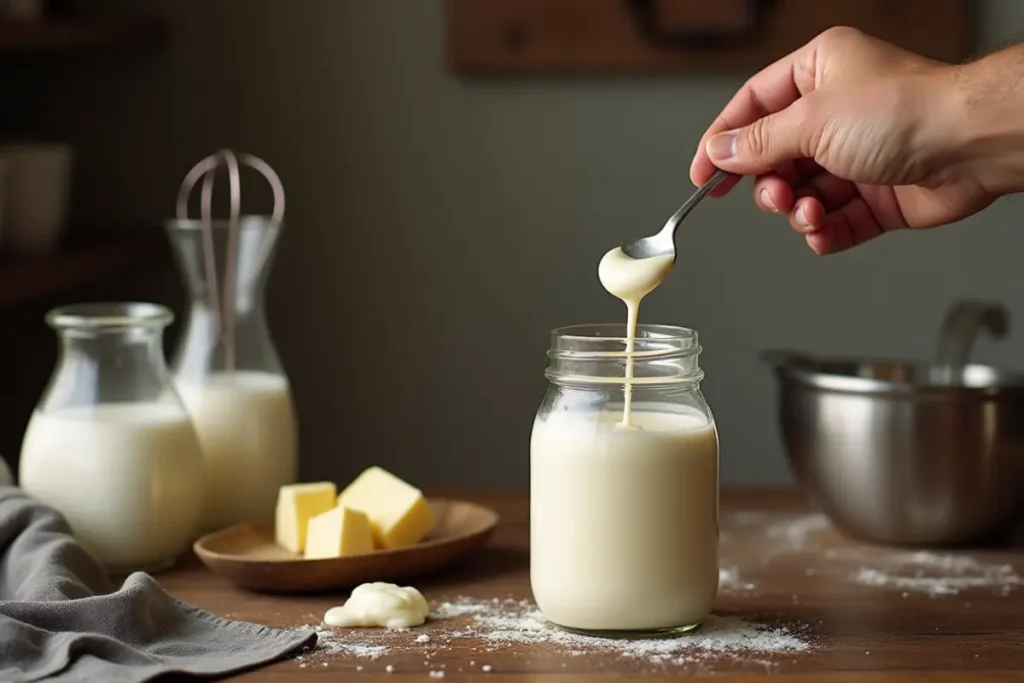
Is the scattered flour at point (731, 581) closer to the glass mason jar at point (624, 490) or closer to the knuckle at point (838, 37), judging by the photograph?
the glass mason jar at point (624, 490)

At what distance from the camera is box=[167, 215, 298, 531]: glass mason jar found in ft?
5.36

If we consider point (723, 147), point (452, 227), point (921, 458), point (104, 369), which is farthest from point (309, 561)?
point (452, 227)

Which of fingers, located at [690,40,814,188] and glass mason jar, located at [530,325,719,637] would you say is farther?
fingers, located at [690,40,814,188]

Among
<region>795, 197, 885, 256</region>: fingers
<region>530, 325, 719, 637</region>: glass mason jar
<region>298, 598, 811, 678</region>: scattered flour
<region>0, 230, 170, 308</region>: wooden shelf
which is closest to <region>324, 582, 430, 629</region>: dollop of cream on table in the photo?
<region>298, 598, 811, 678</region>: scattered flour

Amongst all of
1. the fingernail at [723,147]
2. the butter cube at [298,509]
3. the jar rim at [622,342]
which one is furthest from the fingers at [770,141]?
the butter cube at [298,509]

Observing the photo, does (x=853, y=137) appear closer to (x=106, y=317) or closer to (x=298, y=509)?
(x=298, y=509)

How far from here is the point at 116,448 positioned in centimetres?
148

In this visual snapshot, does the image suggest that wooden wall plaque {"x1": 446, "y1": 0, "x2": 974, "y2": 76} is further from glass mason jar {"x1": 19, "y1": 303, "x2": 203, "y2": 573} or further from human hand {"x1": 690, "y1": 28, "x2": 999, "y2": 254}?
glass mason jar {"x1": 19, "y1": 303, "x2": 203, "y2": 573}

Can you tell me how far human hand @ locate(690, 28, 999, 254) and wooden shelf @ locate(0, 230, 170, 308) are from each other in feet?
3.07

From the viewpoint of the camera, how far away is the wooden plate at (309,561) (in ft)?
4.47

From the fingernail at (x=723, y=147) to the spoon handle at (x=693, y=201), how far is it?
0.02 meters

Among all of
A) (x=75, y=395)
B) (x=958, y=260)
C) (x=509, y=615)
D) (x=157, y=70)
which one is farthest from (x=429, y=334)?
(x=509, y=615)

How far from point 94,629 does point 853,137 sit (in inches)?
31.2

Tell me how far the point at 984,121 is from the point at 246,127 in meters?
1.53
